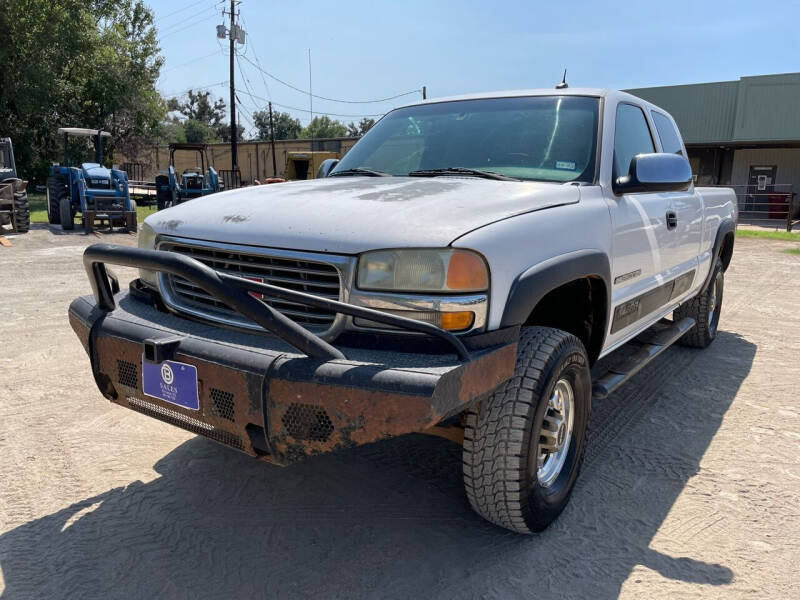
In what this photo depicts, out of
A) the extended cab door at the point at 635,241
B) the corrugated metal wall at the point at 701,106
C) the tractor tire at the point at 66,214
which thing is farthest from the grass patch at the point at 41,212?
the corrugated metal wall at the point at 701,106

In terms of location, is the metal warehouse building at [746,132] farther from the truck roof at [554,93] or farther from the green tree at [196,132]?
the green tree at [196,132]

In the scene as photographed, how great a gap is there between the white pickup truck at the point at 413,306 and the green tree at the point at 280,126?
303 ft

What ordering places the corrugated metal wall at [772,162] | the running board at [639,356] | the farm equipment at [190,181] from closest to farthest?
1. the running board at [639,356]
2. the farm equipment at [190,181]
3. the corrugated metal wall at [772,162]

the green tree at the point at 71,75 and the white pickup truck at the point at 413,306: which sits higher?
the green tree at the point at 71,75

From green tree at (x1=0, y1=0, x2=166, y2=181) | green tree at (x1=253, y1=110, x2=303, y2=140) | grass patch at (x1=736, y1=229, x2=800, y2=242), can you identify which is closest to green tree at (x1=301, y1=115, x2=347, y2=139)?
green tree at (x1=253, y1=110, x2=303, y2=140)

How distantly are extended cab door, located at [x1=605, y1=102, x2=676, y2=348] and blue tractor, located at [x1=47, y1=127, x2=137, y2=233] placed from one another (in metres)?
13.5

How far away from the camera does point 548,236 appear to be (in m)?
2.51

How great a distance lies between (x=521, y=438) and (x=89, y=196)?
15.3 metres

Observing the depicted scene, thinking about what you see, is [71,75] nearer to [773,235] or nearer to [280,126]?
[773,235]

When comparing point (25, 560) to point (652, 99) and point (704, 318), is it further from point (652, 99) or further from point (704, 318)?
point (652, 99)

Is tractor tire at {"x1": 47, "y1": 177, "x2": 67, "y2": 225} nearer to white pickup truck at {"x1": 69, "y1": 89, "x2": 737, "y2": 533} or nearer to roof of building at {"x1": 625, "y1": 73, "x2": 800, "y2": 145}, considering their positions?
white pickup truck at {"x1": 69, "y1": 89, "x2": 737, "y2": 533}

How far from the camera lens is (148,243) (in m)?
2.89

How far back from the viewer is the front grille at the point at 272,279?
2.32 meters

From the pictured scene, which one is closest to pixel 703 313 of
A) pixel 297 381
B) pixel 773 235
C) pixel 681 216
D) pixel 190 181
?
pixel 681 216
